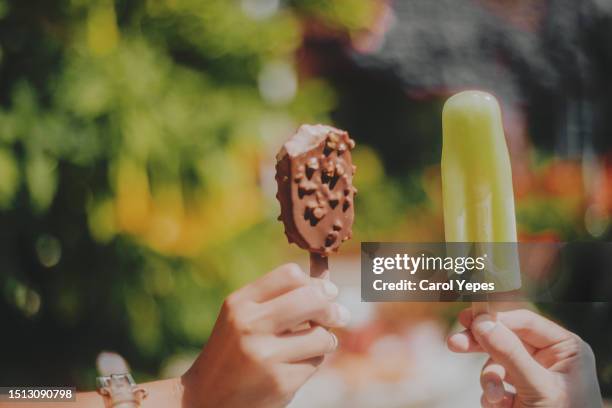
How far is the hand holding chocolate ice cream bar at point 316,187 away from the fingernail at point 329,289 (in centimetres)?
8

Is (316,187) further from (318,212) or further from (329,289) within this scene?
(329,289)

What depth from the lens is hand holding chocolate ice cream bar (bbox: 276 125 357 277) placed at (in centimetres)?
177

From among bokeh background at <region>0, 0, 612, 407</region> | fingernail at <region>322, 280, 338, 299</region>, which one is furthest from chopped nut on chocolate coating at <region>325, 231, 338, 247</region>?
bokeh background at <region>0, 0, 612, 407</region>

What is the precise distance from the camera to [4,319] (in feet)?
7.18

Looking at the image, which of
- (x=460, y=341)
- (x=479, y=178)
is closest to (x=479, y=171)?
(x=479, y=178)

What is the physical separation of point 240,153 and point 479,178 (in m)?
0.72

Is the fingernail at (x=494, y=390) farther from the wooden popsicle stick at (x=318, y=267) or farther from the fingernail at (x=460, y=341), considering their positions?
the wooden popsicle stick at (x=318, y=267)

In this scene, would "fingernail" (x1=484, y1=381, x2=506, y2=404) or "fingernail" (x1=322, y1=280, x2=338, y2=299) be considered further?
"fingernail" (x1=484, y1=381, x2=506, y2=404)

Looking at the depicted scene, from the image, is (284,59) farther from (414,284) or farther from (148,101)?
(414,284)

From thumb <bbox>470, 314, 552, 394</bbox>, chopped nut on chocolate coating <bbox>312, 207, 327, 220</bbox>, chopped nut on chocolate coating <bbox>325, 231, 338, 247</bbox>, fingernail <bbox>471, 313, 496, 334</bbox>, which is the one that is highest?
chopped nut on chocolate coating <bbox>312, 207, 327, 220</bbox>

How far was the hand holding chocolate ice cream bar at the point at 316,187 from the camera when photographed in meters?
1.77

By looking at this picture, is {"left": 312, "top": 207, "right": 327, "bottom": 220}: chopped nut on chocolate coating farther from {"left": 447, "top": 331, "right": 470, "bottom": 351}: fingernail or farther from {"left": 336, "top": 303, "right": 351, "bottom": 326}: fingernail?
{"left": 447, "top": 331, "right": 470, "bottom": 351}: fingernail

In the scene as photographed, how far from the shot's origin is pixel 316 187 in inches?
70.2

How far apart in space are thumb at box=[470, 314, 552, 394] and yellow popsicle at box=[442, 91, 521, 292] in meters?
0.14
